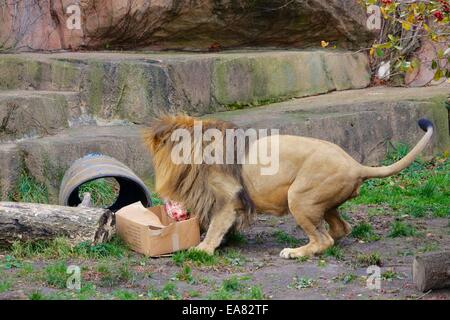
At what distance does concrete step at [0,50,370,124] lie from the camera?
9523 millimetres

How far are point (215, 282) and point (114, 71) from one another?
13.4 feet

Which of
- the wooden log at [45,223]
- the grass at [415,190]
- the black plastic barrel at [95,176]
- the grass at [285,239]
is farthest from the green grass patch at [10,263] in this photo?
the grass at [415,190]

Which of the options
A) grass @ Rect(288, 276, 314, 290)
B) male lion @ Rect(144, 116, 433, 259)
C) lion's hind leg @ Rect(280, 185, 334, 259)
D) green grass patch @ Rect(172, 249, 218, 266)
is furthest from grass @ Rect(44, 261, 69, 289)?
lion's hind leg @ Rect(280, 185, 334, 259)

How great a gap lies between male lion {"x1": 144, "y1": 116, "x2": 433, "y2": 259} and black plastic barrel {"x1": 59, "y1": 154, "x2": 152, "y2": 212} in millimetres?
589

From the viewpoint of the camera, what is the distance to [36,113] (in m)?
8.81

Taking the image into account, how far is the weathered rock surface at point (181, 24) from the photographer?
35.5ft

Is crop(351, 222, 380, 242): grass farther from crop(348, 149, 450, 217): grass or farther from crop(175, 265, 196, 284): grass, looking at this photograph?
crop(175, 265, 196, 284): grass

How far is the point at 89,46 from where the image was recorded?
11.2 meters

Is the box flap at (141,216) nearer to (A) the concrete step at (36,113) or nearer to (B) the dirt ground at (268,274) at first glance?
(B) the dirt ground at (268,274)

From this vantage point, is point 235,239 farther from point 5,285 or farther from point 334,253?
point 5,285

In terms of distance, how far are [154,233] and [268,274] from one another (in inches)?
38.6

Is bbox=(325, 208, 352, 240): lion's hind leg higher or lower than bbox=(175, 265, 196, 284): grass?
higher

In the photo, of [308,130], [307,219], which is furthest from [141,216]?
[308,130]
